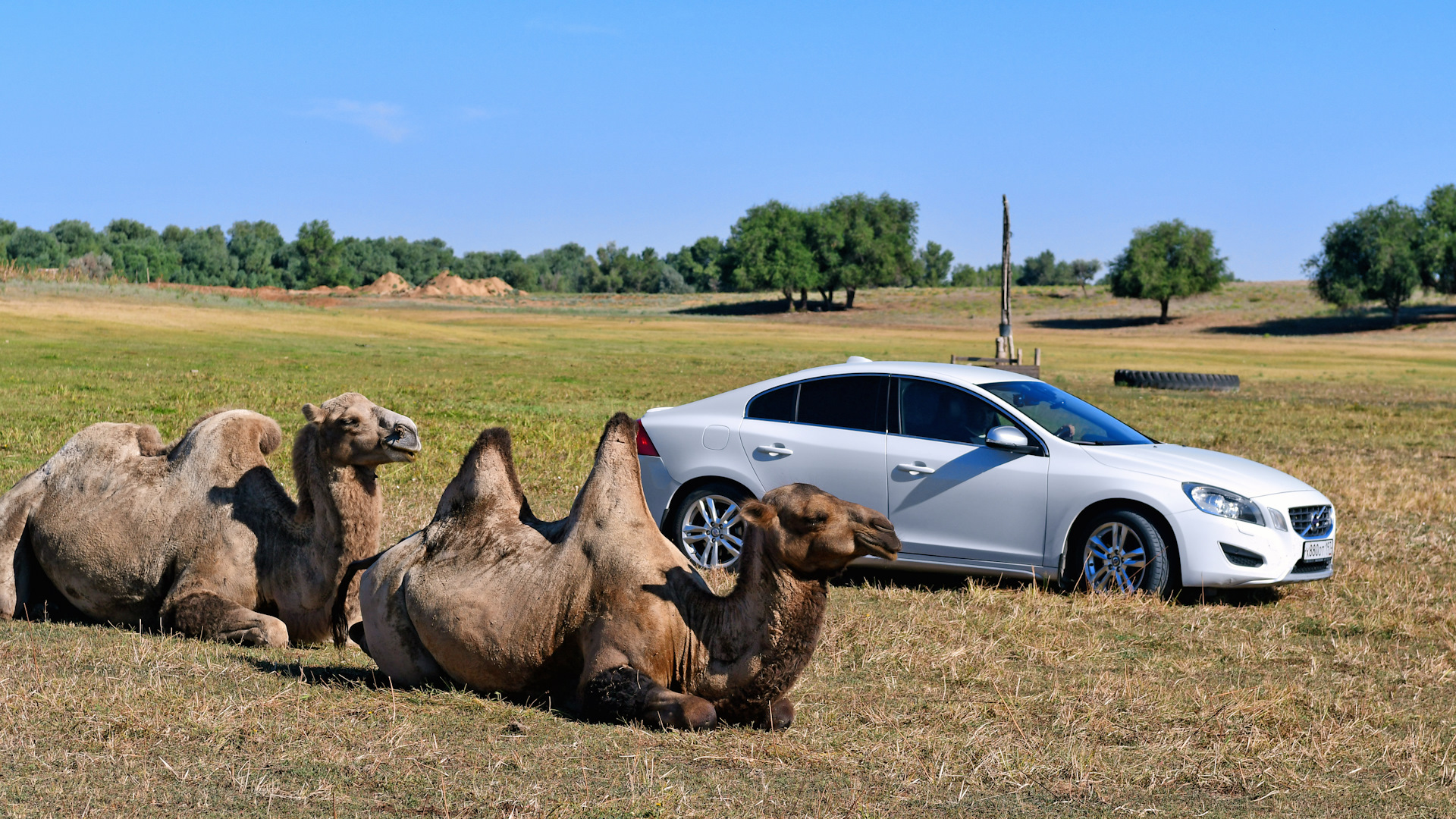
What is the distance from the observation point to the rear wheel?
Answer: 1020 centimetres

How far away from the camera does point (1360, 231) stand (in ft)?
326

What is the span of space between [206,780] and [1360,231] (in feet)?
351

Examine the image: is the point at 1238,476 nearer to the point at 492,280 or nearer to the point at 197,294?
the point at 197,294

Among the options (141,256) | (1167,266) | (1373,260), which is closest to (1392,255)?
(1373,260)

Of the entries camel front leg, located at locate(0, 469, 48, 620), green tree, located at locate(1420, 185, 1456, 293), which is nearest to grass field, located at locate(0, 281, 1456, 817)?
camel front leg, located at locate(0, 469, 48, 620)

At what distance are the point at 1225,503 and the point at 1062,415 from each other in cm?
147

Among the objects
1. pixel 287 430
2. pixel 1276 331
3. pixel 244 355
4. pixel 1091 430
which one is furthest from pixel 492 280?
pixel 1091 430

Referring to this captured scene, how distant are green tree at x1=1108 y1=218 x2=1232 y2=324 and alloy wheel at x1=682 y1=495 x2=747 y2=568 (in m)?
103

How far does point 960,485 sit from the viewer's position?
9.70 meters

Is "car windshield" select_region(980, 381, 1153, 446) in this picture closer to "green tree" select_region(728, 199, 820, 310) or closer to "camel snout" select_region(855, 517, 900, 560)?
"camel snout" select_region(855, 517, 900, 560)

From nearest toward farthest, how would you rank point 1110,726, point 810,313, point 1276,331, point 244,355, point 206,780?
point 206,780 → point 1110,726 → point 244,355 → point 1276,331 → point 810,313

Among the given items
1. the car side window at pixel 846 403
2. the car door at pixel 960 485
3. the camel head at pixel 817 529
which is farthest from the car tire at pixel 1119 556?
the camel head at pixel 817 529

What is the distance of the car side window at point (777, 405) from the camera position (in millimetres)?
10414

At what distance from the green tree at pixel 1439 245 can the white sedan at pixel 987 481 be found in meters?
97.6
